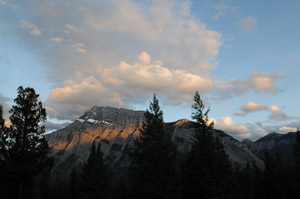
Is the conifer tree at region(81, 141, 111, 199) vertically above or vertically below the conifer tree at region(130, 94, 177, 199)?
Result: below

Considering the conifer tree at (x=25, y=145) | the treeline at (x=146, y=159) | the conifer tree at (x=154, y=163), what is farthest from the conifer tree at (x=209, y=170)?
the conifer tree at (x=25, y=145)

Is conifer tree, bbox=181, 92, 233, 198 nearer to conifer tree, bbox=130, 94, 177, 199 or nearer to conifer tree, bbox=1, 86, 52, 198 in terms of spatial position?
conifer tree, bbox=130, 94, 177, 199

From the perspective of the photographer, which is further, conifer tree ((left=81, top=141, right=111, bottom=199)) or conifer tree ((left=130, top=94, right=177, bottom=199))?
conifer tree ((left=81, top=141, right=111, bottom=199))

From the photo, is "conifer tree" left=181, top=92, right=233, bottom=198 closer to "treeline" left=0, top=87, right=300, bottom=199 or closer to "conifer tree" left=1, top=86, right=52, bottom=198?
"treeline" left=0, top=87, right=300, bottom=199

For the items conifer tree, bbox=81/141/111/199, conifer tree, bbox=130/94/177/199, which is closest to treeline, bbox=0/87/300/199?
conifer tree, bbox=130/94/177/199

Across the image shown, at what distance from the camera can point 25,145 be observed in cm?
2100

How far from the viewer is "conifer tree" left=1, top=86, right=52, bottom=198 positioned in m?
20.4

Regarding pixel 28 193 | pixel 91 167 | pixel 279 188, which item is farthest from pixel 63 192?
pixel 279 188

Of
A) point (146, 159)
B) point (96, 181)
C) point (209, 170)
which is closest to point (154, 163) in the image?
point (146, 159)

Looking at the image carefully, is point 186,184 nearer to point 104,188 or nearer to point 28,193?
point 104,188

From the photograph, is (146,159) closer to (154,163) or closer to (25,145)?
(154,163)

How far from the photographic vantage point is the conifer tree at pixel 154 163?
2027cm

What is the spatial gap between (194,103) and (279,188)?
29.1m

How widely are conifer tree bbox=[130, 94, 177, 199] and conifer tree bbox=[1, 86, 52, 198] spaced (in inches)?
364
